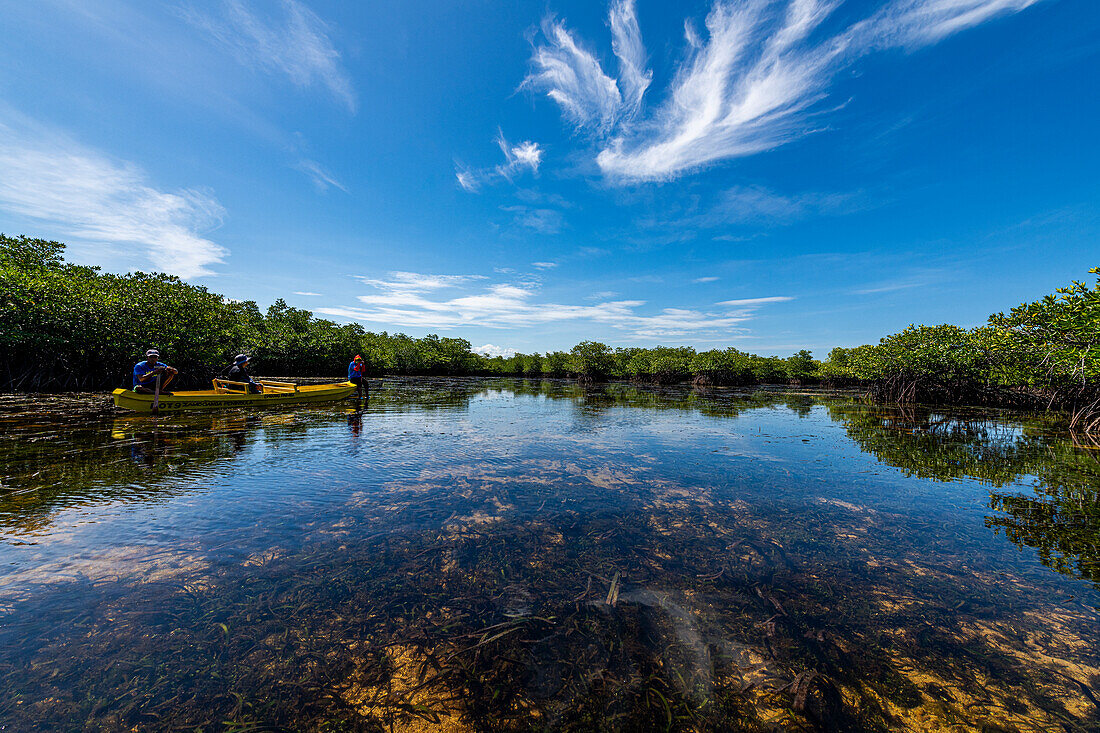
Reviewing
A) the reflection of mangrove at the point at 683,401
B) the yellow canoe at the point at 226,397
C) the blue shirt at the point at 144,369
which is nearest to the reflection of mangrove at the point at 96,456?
the yellow canoe at the point at 226,397

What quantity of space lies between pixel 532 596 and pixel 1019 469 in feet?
46.5

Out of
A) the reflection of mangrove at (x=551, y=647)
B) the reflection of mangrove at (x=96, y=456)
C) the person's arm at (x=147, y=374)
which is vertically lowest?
the reflection of mangrove at (x=551, y=647)

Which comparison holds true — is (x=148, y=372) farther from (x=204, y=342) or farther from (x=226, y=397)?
(x=204, y=342)

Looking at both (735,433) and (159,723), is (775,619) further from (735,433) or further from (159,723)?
(735,433)

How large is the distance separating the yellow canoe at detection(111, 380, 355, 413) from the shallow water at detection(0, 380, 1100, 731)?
17.0 ft

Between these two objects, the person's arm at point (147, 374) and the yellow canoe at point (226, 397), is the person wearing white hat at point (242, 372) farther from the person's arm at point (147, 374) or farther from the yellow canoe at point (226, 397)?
the person's arm at point (147, 374)

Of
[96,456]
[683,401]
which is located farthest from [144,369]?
[683,401]

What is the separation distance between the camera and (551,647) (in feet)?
11.4

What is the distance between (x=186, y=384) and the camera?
89.0 ft

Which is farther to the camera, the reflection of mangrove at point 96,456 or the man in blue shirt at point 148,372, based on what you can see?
the man in blue shirt at point 148,372

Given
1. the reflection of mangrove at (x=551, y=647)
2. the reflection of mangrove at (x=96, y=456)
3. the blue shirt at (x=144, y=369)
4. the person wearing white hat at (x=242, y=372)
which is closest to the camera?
the reflection of mangrove at (x=551, y=647)

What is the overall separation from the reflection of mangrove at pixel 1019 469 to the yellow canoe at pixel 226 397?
2433 cm

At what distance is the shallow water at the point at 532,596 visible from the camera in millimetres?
2855

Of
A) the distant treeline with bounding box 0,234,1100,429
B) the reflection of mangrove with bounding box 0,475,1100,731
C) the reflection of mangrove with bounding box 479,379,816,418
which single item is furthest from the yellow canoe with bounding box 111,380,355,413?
the reflection of mangrove with bounding box 479,379,816,418
